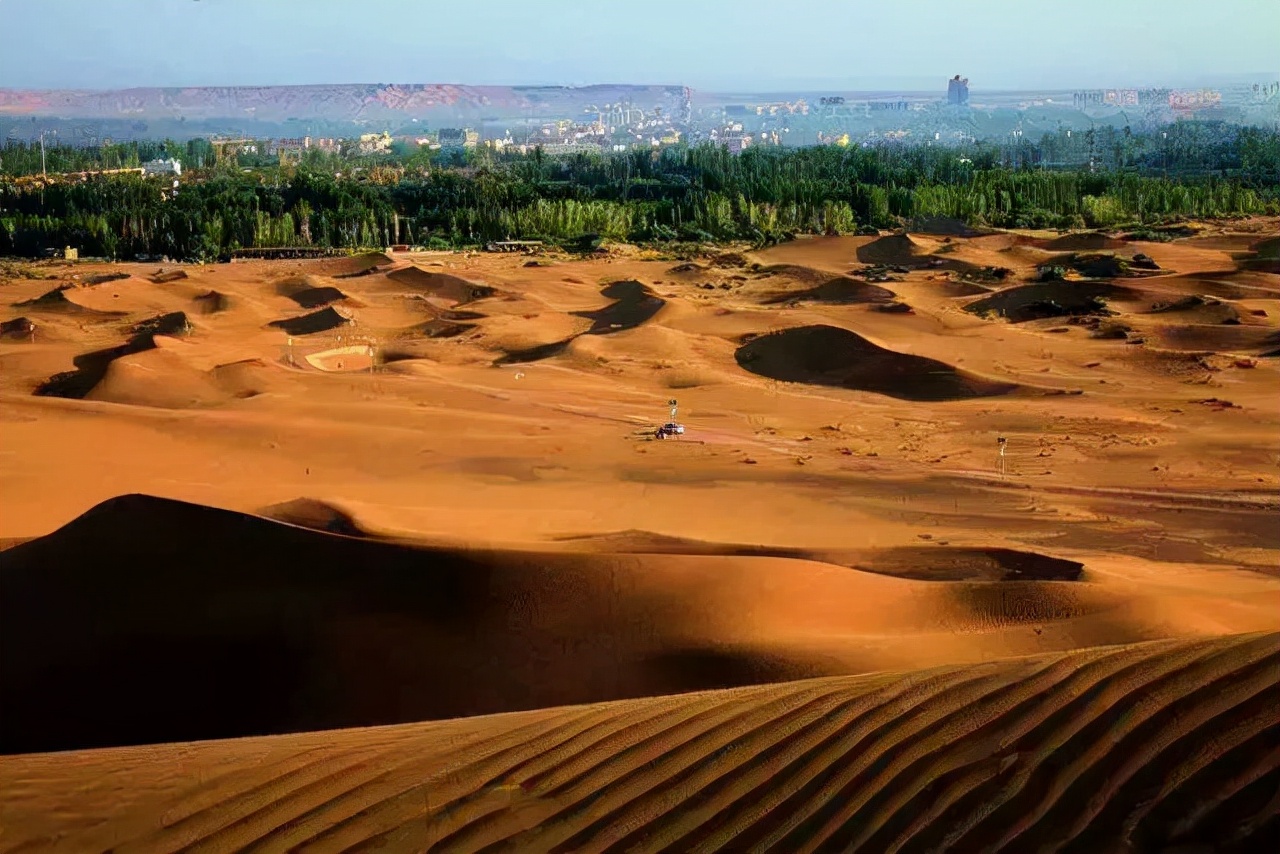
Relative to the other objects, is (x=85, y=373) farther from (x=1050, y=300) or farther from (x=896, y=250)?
(x=896, y=250)

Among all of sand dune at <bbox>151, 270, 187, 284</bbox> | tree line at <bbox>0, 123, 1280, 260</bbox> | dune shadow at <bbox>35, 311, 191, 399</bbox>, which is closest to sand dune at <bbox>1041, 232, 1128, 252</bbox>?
tree line at <bbox>0, 123, 1280, 260</bbox>

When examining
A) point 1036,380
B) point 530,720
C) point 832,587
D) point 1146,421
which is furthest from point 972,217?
point 530,720

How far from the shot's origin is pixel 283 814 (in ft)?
15.6

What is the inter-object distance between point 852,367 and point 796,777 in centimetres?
1904

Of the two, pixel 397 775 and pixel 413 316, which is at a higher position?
pixel 397 775

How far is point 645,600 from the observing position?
337 inches

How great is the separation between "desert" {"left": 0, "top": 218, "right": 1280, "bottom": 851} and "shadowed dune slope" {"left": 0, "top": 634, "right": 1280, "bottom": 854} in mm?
18

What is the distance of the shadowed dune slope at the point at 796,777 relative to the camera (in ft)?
13.6

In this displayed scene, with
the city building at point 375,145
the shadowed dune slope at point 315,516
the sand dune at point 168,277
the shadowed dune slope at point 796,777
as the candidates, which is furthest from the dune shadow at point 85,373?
the city building at point 375,145

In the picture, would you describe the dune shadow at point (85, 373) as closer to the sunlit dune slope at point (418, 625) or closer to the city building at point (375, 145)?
the sunlit dune slope at point (418, 625)

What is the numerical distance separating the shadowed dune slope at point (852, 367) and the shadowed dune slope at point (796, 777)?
16.2m

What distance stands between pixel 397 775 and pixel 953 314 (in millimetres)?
27222

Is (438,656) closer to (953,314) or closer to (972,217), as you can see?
(953,314)

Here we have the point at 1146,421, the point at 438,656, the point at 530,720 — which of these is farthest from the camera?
the point at 1146,421
